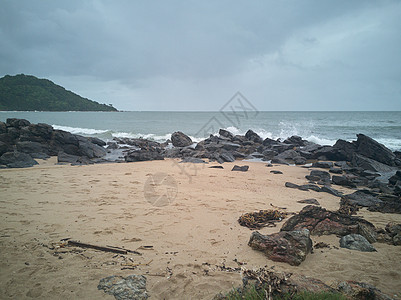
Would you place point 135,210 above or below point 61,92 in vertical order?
below

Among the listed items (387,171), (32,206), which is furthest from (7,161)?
(387,171)

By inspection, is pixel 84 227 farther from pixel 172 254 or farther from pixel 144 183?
pixel 144 183

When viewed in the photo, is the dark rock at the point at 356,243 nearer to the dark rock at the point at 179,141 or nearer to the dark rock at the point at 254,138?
the dark rock at the point at 179,141

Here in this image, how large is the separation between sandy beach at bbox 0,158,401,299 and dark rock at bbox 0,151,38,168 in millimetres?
4343

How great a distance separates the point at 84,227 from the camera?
4.00m

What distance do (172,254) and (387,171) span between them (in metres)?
13.0

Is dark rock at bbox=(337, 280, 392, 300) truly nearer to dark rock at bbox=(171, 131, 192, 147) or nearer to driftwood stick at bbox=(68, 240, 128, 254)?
driftwood stick at bbox=(68, 240, 128, 254)

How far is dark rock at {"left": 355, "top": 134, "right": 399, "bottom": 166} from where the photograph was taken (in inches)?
494

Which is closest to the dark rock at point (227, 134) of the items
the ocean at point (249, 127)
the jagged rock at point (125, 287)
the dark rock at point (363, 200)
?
the ocean at point (249, 127)

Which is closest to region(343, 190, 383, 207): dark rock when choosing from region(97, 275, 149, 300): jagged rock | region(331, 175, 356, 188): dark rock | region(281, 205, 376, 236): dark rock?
region(331, 175, 356, 188): dark rock

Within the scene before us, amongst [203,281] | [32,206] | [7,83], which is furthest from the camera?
[7,83]

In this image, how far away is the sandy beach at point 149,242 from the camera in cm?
260

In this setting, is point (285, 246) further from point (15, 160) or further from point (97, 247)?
point (15, 160)

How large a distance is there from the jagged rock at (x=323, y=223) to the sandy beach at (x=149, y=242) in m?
0.24
